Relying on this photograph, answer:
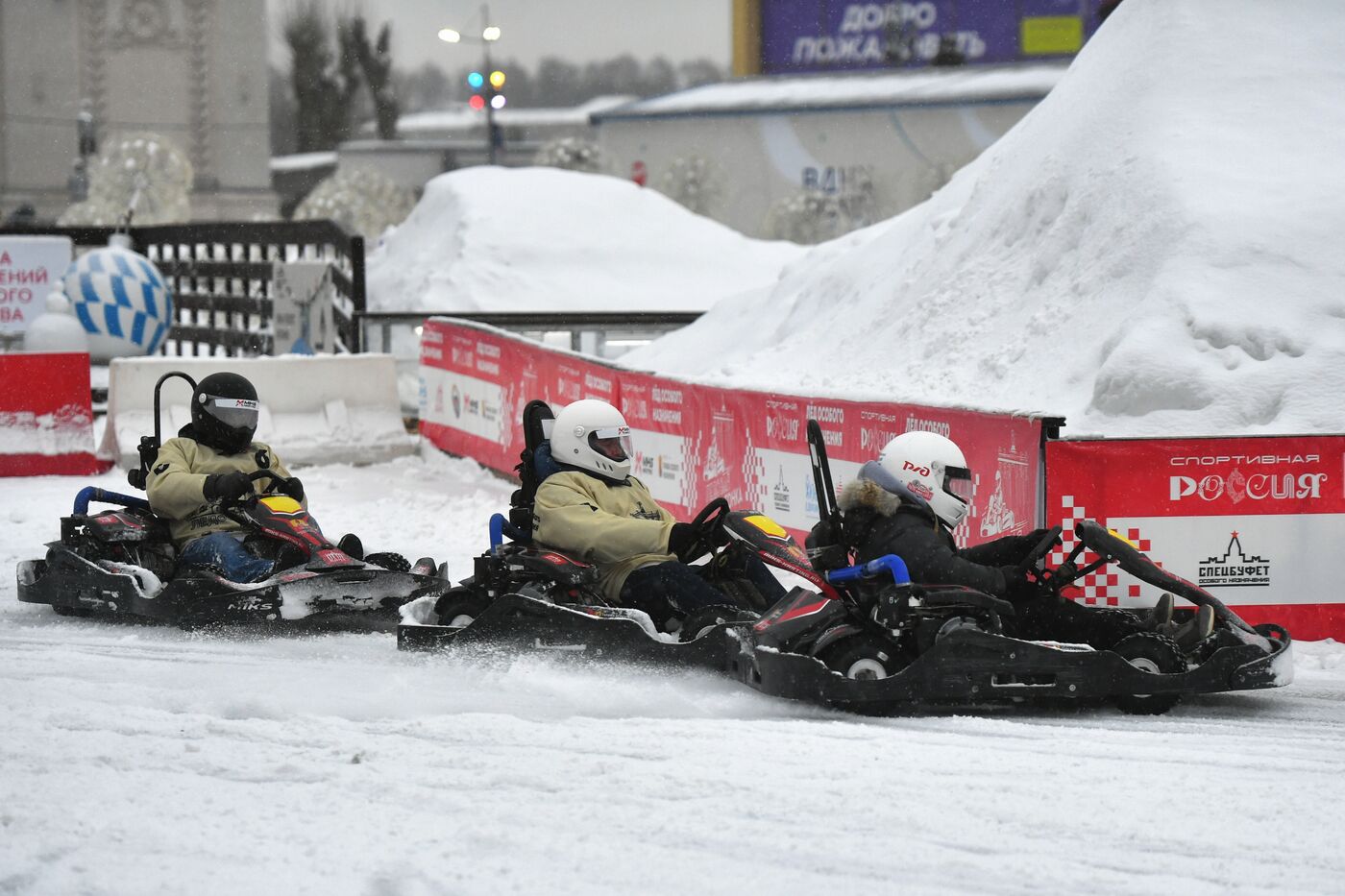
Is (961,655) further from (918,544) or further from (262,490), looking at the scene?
(262,490)

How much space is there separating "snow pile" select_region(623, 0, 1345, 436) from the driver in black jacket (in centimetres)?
466

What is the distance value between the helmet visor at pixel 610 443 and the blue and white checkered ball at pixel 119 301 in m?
20.1

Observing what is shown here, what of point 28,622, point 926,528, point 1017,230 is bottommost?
point 28,622

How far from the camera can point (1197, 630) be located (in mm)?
6902

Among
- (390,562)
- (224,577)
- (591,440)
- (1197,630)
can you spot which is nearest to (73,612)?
(224,577)

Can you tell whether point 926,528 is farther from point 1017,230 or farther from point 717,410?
point 1017,230

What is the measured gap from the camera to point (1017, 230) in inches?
682

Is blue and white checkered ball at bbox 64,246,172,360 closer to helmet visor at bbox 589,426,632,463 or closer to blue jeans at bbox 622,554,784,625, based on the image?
helmet visor at bbox 589,426,632,463

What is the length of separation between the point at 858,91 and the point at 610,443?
5006 centimetres

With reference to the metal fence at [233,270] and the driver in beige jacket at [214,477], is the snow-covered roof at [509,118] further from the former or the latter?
the driver in beige jacket at [214,477]

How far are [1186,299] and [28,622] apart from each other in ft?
31.4

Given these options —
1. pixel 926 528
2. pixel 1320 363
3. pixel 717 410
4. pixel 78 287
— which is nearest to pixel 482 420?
pixel 717 410

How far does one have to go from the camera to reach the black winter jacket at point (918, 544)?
22.6 ft

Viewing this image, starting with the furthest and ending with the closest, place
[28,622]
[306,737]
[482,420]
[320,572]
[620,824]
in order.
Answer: [482,420] < [28,622] < [320,572] < [306,737] < [620,824]
